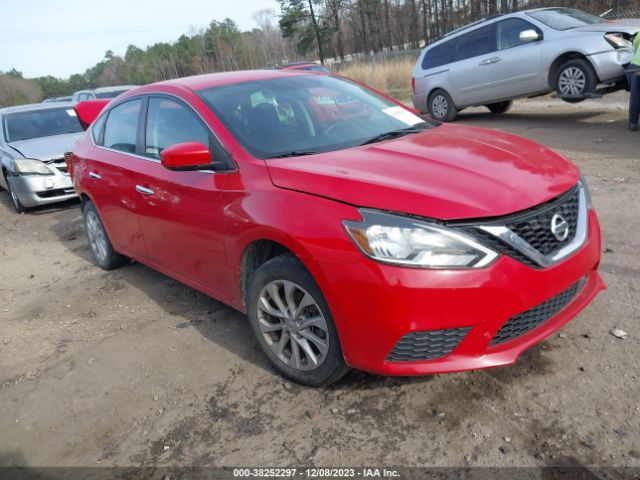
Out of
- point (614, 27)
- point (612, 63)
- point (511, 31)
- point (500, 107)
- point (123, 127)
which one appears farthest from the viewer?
point (500, 107)

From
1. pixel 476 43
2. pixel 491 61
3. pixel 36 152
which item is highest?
pixel 476 43

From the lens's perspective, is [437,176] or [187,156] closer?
[437,176]

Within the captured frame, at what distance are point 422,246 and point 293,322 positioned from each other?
89 cm

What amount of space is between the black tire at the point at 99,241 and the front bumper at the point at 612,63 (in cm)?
780

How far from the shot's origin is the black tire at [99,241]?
16.7 ft

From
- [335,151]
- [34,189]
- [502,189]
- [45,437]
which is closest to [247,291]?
[335,151]

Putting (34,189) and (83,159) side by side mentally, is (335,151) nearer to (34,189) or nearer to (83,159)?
(83,159)

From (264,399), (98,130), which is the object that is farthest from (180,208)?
(98,130)

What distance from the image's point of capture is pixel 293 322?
9.32 feet

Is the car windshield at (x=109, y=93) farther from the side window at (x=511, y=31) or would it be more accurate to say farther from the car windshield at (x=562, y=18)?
the car windshield at (x=562, y=18)

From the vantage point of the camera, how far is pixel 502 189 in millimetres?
2469

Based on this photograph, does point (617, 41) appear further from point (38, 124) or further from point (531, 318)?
point (38, 124)

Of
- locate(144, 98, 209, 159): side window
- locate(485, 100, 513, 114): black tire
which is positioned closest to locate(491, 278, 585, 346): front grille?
locate(144, 98, 209, 159): side window

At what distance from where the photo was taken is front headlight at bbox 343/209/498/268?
2307mm
